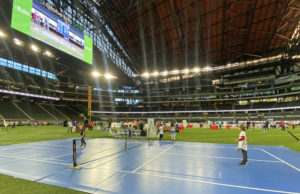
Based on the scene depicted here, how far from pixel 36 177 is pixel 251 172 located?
28.9 ft

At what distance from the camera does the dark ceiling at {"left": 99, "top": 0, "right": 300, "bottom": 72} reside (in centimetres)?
2811

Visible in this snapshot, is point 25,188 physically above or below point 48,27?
below

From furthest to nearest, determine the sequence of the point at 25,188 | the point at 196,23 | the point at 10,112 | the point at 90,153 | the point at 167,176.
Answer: the point at 10,112, the point at 196,23, the point at 90,153, the point at 167,176, the point at 25,188

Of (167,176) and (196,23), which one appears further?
(196,23)

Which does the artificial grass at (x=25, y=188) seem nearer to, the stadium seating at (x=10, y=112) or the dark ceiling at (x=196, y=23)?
the dark ceiling at (x=196, y=23)

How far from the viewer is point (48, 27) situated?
1473cm

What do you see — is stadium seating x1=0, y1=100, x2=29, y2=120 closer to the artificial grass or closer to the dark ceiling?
the dark ceiling

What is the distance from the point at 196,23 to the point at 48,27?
26756 millimetres

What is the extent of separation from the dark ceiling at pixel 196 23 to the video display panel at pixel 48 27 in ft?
42.2

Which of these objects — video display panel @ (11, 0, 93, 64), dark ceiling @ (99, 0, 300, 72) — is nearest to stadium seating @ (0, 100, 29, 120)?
dark ceiling @ (99, 0, 300, 72)

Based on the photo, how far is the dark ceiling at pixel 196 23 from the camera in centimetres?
2811

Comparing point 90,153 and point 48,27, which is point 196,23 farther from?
point 90,153

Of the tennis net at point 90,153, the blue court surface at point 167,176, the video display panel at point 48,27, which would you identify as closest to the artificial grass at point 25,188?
the blue court surface at point 167,176

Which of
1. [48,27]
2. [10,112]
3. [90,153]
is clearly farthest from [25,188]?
[10,112]
